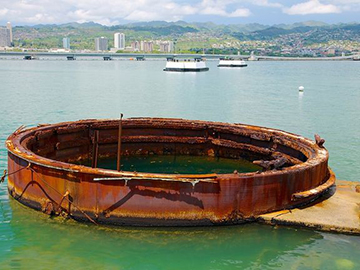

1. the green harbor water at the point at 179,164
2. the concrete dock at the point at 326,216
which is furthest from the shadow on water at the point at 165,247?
the green harbor water at the point at 179,164

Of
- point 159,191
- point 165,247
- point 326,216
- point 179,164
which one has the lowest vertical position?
point 179,164

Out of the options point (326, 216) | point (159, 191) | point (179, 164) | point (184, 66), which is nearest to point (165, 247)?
point (159, 191)

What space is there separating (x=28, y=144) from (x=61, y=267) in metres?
5.99

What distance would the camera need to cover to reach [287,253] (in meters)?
10.5

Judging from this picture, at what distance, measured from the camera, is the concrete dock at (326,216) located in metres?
10.8

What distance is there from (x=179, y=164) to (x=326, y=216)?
8.81 metres

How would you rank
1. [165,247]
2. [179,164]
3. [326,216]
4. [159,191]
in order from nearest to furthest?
[165,247], [159,191], [326,216], [179,164]

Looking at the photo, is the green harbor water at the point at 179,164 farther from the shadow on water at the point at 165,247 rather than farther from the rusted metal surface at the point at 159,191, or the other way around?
the shadow on water at the point at 165,247

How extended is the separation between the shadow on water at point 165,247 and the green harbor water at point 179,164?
22.9 ft

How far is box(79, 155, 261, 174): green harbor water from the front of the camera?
59.3 feet

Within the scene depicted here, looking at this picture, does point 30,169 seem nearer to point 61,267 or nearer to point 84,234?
point 84,234

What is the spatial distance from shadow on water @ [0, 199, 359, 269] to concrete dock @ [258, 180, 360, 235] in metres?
0.29

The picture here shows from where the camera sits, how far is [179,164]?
1895 cm

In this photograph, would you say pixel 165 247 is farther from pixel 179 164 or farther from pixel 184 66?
pixel 184 66
